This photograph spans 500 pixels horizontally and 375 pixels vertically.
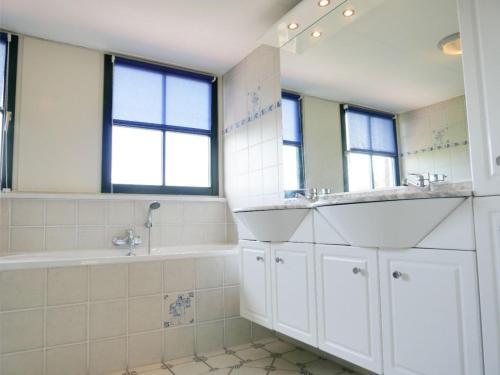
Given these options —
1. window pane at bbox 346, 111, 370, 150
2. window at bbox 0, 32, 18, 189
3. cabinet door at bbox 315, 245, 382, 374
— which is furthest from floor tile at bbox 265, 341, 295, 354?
window at bbox 0, 32, 18, 189

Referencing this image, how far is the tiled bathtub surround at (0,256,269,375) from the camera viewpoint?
6.16ft

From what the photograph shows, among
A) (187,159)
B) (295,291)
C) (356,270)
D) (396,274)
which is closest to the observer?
(396,274)

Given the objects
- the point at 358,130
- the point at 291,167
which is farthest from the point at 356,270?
the point at 291,167

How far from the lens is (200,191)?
320cm

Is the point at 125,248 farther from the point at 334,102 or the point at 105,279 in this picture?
the point at 334,102

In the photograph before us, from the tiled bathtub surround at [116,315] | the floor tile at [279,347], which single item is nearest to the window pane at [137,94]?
the tiled bathtub surround at [116,315]

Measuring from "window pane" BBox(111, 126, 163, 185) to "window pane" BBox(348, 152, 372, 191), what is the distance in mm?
1643

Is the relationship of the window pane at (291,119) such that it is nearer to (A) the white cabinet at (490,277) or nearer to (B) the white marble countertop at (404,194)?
(B) the white marble countertop at (404,194)

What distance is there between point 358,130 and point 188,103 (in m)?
1.71

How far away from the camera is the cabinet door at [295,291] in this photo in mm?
1731

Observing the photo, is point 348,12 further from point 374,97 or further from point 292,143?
point 292,143

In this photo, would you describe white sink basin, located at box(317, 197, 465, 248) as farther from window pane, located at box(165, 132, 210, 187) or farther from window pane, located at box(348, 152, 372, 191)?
window pane, located at box(165, 132, 210, 187)

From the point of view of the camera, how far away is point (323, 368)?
2.07 m

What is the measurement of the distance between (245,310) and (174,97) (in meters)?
1.90
